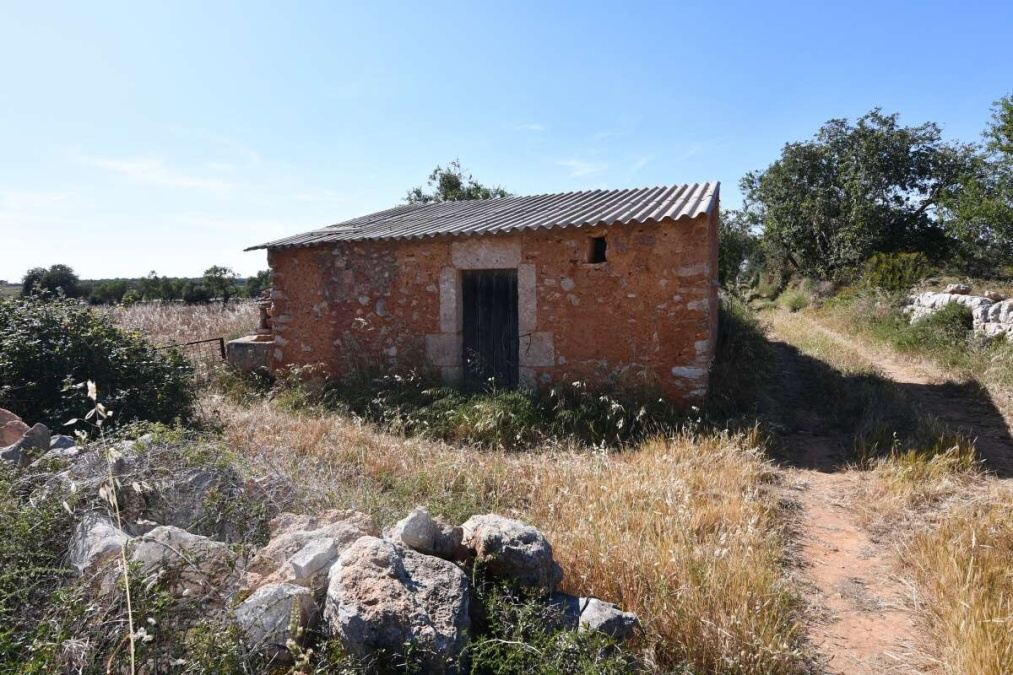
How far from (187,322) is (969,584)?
1430 centimetres

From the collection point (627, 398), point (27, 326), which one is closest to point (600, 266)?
point (627, 398)

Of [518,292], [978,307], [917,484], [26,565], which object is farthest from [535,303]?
[978,307]

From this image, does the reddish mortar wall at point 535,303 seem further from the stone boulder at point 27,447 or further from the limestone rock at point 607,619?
the stone boulder at point 27,447

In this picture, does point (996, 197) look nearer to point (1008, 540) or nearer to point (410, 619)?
point (1008, 540)

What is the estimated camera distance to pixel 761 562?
326 cm

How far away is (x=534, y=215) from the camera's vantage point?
303 inches

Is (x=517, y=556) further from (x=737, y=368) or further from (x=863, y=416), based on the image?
(x=737, y=368)

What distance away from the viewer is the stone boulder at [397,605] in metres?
2.22

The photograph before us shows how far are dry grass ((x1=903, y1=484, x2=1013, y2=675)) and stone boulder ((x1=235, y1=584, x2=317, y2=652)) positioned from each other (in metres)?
2.86

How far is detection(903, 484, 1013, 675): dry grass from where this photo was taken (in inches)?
98.6

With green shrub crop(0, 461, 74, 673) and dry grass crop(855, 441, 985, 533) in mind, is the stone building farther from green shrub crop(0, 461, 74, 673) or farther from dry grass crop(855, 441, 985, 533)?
green shrub crop(0, 461, 74, 673)

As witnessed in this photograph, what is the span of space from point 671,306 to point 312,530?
478 centimetres

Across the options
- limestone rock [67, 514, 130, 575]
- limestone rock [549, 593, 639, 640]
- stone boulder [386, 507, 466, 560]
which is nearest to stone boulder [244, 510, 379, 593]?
stone boulder [386, 507, 466, 560]

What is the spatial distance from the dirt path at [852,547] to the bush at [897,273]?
23.5 ft
